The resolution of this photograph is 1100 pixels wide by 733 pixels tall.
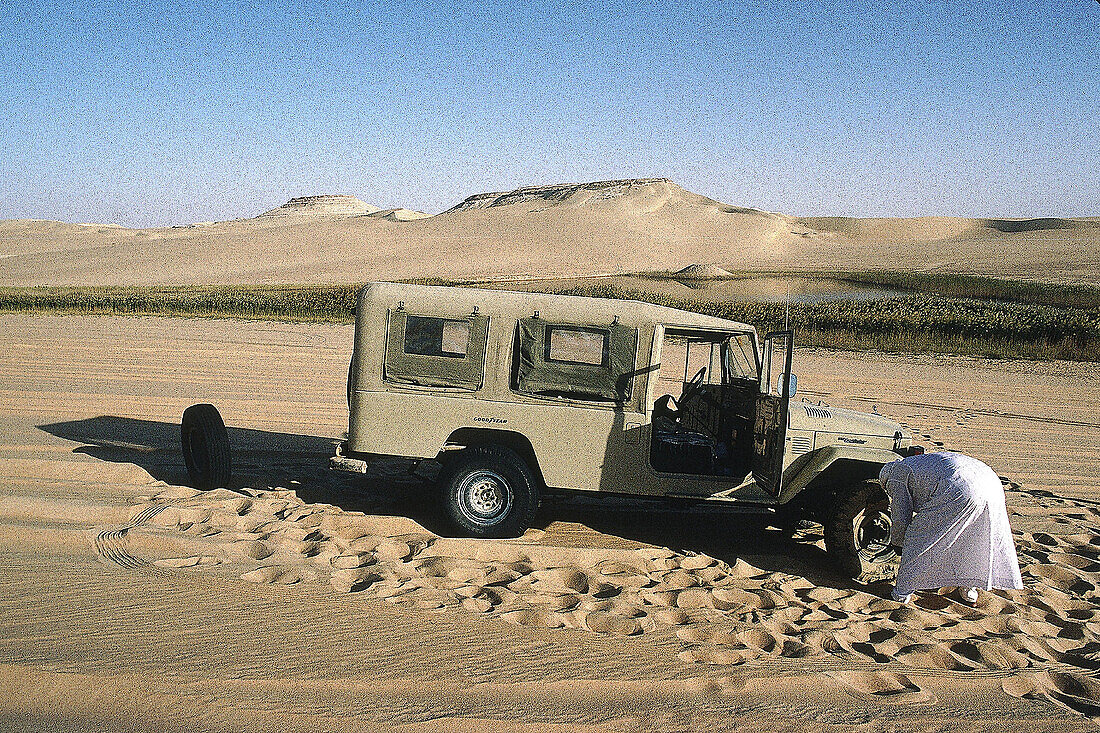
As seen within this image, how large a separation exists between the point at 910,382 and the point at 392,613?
16.2 meters

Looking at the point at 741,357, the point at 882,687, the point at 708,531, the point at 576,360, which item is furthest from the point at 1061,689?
the point at 576,360

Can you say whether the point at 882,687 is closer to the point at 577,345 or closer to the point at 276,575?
the point at 577,345

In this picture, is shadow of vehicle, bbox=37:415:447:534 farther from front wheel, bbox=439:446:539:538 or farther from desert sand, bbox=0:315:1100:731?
front wheel, bbox=439:446:539:538

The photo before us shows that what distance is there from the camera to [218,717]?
152 inches

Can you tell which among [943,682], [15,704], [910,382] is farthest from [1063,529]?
[910,382]

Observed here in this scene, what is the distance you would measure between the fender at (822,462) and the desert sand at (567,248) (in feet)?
176

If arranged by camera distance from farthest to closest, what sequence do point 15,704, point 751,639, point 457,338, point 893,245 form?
point 893,245 → point 457,338 → point 751,639 → point 15,704

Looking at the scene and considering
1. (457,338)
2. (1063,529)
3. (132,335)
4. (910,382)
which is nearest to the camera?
(457,338)

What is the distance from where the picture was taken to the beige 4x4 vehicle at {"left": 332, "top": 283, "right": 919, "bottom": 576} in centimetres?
691

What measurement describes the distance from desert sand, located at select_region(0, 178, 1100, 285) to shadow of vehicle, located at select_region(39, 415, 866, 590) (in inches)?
2091

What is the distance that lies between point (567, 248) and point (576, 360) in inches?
3025

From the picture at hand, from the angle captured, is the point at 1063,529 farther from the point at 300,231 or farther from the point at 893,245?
the point at 300,231

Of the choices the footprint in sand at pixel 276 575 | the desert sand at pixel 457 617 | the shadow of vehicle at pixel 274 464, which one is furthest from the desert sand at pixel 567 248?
the footprint in sand at pixel 276 575

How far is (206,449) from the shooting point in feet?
26.1
